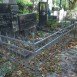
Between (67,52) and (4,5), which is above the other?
(4,5)

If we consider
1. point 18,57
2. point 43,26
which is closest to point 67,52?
point 18,57

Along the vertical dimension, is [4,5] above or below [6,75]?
above

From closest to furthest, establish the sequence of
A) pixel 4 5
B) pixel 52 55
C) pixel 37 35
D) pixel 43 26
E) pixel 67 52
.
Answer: pixel 52 55, pixel 67 52, pixel 4 5, pixel 37 35, pixel 43 26

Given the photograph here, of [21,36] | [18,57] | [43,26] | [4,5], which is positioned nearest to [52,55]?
[18,57]

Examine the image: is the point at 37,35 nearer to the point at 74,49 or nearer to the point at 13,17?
the point at 13,17

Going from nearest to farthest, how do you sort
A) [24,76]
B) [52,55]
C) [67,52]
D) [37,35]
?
1. [24,76]
2. [52,55]
3. [67,52]
4. [37,35]

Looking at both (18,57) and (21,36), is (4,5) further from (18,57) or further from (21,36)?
(18,57)

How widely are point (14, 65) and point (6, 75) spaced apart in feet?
1.53

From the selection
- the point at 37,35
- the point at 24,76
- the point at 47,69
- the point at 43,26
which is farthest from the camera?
the point at 43,26

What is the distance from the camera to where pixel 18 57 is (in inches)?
179

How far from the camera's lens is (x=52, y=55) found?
Result: 516cm

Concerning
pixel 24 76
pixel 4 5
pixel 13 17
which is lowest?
pixel 24 76

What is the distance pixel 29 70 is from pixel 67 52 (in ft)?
6.75

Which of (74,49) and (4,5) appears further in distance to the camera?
(4,5)
